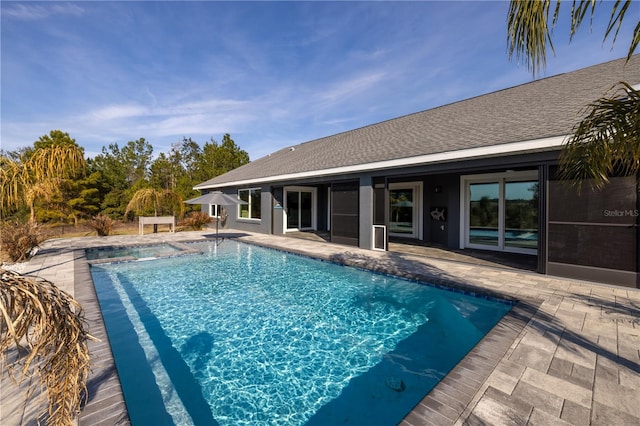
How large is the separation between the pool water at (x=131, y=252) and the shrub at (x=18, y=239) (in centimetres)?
163

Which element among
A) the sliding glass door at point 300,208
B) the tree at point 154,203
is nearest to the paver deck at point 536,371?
the sliding glass door at point 300,208

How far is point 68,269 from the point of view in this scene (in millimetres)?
7133

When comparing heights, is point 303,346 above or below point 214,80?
below

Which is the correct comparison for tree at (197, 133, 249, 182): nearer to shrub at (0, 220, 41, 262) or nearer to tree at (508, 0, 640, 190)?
shrub at (0, 220, 41, 262)

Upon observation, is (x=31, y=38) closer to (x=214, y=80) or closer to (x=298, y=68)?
(x=214, y=80)

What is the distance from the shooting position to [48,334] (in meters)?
1.31

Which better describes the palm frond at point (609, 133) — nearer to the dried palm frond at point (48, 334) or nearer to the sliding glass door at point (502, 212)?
the dried palm frond at point (48, 334)

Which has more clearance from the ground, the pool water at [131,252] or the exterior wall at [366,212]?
the exterior wall at [366,212]

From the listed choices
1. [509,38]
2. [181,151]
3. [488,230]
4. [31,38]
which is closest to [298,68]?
[31,38]

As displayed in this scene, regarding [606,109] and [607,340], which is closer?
[606,109]

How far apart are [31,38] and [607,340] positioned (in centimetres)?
1632

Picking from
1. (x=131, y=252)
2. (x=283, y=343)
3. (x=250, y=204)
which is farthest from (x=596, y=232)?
(x=250, y=204)

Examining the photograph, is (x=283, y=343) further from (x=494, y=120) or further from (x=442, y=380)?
(x=494, y=120)

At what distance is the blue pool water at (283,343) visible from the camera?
2.95 m
